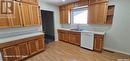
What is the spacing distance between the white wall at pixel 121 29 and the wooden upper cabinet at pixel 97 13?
0.38 metres

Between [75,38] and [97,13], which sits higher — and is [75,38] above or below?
below

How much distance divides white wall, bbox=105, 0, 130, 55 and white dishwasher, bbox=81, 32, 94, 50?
2.57 feet

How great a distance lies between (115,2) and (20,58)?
3.86m

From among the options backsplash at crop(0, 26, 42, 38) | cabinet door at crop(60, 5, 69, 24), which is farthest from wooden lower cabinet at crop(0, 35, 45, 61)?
cabinet door at crop(60, 5, 69, 24)

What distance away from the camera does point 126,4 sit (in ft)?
8.46

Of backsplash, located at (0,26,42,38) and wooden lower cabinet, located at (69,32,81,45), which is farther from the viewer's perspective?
wooden lower cabinet, located at (69,32,81,45)

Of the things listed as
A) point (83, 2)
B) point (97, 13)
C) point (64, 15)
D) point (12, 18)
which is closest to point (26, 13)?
point (12, 18)

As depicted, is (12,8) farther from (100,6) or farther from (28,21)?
(100,6)

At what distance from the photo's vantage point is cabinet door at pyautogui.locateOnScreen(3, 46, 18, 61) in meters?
2.11

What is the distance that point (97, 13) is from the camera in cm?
318

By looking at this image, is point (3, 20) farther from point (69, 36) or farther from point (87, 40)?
point (87, 40)

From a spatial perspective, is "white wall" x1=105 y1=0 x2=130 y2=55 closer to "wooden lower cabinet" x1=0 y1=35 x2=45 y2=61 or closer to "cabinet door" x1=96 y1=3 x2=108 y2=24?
"cabinet door" x1=96 y1=3 x2=108 y2=24

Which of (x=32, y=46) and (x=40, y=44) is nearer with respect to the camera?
(x=32, y=46)

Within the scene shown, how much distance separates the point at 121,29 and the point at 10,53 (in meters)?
3.79
